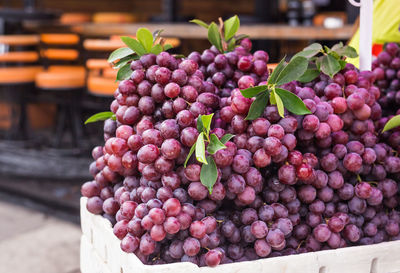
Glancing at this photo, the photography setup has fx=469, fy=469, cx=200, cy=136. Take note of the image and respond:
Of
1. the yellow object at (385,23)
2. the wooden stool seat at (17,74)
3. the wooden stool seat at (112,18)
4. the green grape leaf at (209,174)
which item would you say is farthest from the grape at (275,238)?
the wooden stool seat at (112,18)

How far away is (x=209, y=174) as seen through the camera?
2.36 ft

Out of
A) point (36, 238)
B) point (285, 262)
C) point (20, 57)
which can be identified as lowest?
point (36, 238)

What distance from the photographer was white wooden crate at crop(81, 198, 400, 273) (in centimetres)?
72

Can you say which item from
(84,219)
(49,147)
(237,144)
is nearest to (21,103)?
(49,147)

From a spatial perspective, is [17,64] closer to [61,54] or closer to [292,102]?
[61,54]

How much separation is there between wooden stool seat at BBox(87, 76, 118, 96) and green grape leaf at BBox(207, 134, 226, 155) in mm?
2156

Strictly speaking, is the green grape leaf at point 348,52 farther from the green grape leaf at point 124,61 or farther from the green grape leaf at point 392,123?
the green grape leaf at point 124,61

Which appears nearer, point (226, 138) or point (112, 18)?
point (226, 138)

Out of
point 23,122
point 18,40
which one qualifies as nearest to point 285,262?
point 18,40

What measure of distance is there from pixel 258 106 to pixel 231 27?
297 mm

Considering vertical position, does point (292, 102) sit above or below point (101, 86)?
above

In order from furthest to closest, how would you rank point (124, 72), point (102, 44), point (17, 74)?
point (17, 74)
point (102, 44)
point (124, 72)

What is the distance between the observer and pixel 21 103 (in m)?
3.64

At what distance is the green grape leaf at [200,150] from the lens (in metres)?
0.69
